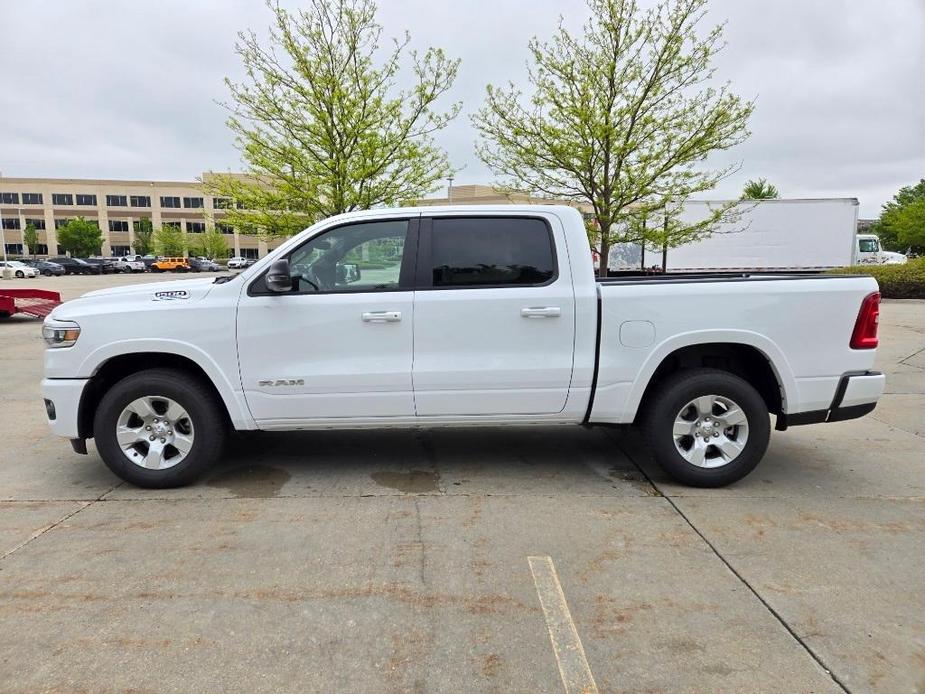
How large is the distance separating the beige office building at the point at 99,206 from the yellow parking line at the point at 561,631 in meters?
104

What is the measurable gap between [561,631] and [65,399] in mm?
3641

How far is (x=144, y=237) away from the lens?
9250 centimetres

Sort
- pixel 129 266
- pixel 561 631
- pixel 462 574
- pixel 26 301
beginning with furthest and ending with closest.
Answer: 1. pixel 129 266
2. pixel 26 301
3. pixel 462 574
4. pixel 561 631

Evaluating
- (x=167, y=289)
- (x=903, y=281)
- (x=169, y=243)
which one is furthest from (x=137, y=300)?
(x=169, y=243)

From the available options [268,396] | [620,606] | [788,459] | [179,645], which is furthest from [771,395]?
[179,645]

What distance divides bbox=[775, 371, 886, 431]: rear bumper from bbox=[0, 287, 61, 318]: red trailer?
15.7 meters

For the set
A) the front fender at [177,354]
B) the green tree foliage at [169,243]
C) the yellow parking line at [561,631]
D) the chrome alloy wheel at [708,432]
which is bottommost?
the yellow parking line at [561,631]

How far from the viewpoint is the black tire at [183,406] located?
4488 millimetres

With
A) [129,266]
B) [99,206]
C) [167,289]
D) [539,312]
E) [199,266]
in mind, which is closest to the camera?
[539,312]

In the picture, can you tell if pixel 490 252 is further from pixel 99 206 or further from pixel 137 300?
pixel 99 206

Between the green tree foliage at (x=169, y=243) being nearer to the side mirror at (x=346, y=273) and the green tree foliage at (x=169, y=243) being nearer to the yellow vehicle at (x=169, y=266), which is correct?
the yellow vehicle at (x=169, y=266)

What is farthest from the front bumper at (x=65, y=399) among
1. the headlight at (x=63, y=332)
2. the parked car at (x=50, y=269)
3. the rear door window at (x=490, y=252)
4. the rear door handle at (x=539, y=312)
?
the parked car at (x=50, y=269)

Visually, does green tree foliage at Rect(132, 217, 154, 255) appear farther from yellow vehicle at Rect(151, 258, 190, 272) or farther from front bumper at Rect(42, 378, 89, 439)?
front bumper at Rect(42, 378, 89, 439)

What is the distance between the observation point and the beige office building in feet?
330
